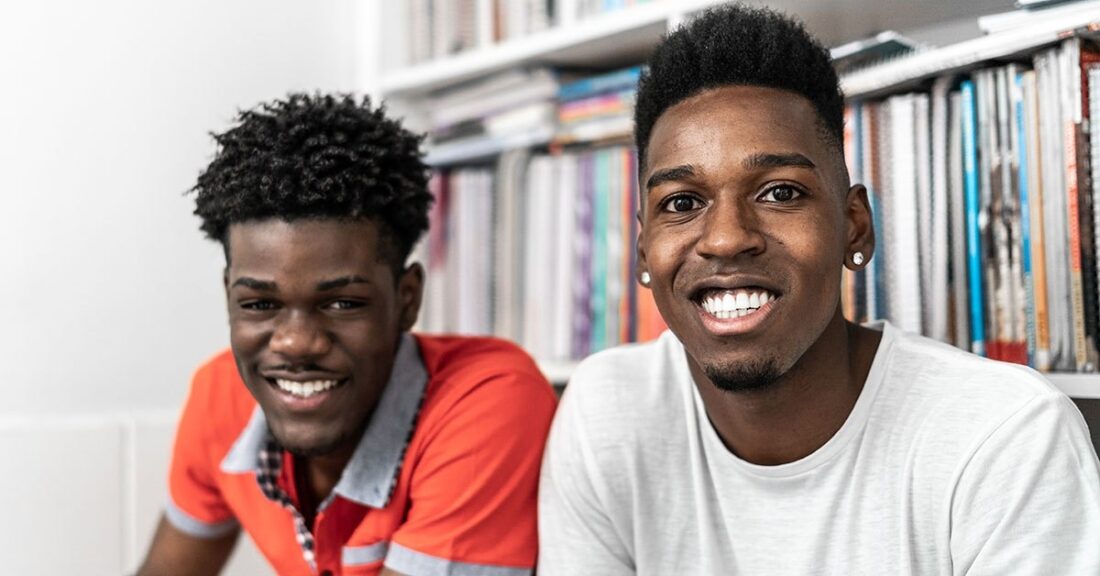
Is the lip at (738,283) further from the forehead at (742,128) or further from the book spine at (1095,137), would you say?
the book spine at (1095,137)

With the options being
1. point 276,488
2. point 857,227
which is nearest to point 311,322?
point 276,488

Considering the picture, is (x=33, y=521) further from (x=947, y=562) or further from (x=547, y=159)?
(x=947, y=562)

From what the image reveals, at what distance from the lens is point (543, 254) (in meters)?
1.68

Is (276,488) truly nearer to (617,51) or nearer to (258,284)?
(258,284)

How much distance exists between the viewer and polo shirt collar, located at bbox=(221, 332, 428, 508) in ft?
4.00

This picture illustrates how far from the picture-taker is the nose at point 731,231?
0.96 m

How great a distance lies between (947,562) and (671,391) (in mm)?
328

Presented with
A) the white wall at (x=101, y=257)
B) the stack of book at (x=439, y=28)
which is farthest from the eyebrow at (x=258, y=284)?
the stack of book at (x=439, y=28)

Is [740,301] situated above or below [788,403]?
above

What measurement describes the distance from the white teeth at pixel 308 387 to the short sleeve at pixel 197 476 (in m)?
0.27

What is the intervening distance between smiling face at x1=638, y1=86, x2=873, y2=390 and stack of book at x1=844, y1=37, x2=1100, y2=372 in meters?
0.26

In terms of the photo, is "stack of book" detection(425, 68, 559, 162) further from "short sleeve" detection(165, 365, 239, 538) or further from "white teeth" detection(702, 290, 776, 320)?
"white teeth" detection(702, 290, 776, 320)

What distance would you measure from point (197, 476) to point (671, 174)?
2.66 feet

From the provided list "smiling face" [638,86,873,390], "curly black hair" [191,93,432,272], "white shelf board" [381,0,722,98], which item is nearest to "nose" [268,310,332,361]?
"curly black hair" [191,93,432,272]
